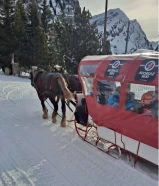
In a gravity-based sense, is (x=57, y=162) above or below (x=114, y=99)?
below

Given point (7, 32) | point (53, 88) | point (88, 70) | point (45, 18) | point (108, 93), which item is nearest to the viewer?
point (108, 93)

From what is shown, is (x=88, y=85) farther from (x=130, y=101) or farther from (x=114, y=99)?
(x=130, y=101)

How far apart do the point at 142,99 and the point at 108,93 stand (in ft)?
2.51

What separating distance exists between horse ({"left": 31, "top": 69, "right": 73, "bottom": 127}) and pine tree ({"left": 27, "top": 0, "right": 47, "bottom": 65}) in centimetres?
1590

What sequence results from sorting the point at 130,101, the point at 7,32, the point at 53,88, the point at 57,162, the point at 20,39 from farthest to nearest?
the point at 7,32
the point at 20,39
the point at 53,88
the point at 57,162
the point at 130,101

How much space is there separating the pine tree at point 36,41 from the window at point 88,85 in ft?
61.5

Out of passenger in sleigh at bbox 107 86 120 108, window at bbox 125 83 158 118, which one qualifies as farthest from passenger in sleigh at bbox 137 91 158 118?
passenger in sleigh at bbox 107 86 120 108

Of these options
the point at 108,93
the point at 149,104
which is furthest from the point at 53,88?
the point at 149,104

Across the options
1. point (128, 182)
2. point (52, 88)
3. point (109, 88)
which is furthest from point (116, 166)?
point (52, 88)

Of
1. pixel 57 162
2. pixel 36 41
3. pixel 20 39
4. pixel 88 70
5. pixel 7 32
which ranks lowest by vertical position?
pixel 57 162

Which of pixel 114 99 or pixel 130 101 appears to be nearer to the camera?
A: pixel 130 101

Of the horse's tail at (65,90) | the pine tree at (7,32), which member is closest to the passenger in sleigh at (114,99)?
the horse's tail at (65,90)

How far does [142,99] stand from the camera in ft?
13.4

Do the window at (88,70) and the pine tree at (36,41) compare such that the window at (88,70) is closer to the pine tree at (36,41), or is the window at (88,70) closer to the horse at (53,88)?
the horse at (53,88)
